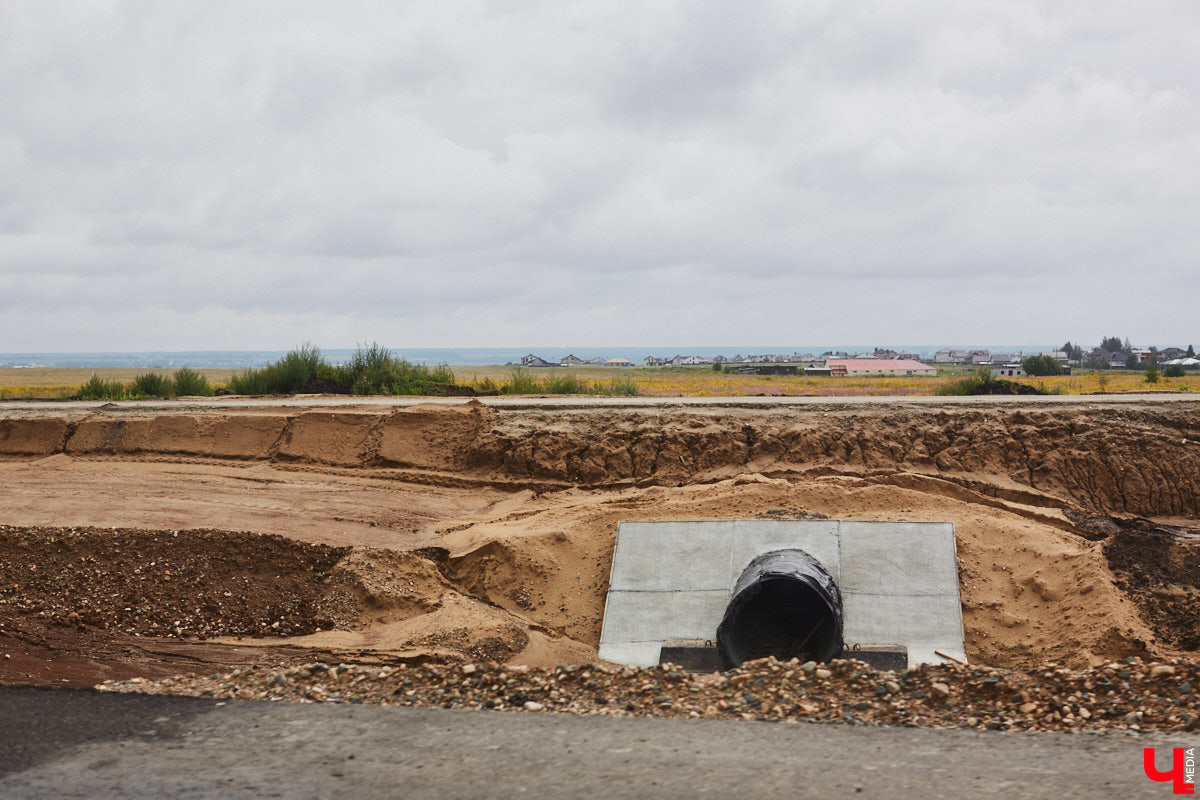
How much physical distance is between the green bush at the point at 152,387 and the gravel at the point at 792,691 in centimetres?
2780

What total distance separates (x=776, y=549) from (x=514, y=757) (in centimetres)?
826

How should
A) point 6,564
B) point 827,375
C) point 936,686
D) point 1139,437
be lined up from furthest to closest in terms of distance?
point 827,375 < point 1139,437 < point 6,564 < point 936,686

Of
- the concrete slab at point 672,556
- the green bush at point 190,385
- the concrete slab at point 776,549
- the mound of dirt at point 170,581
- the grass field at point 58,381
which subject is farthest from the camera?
the grass field at point 58,381

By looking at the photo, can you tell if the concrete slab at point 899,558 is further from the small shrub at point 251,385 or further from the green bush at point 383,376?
the small shrub at point 251,385

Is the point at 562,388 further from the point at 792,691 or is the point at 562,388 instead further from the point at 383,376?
the point at 792,691

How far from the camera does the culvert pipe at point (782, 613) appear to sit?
11.8m

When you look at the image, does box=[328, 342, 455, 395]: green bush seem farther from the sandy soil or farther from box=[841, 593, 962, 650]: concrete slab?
box=[841, 593, 962, 650]: concrete slab

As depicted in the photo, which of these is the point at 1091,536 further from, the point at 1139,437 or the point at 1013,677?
the point at 1013,677

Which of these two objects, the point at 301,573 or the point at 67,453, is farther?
the point at 67,453

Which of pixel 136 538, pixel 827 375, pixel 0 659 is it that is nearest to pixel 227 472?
pixel 136 538

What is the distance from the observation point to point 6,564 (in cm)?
1255

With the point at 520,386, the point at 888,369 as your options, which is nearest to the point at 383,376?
the point at 520,386

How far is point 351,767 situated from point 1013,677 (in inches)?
209

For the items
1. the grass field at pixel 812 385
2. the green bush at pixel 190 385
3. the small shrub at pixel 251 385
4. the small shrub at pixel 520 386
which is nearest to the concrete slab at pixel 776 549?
the grass field at pixel 812 385
